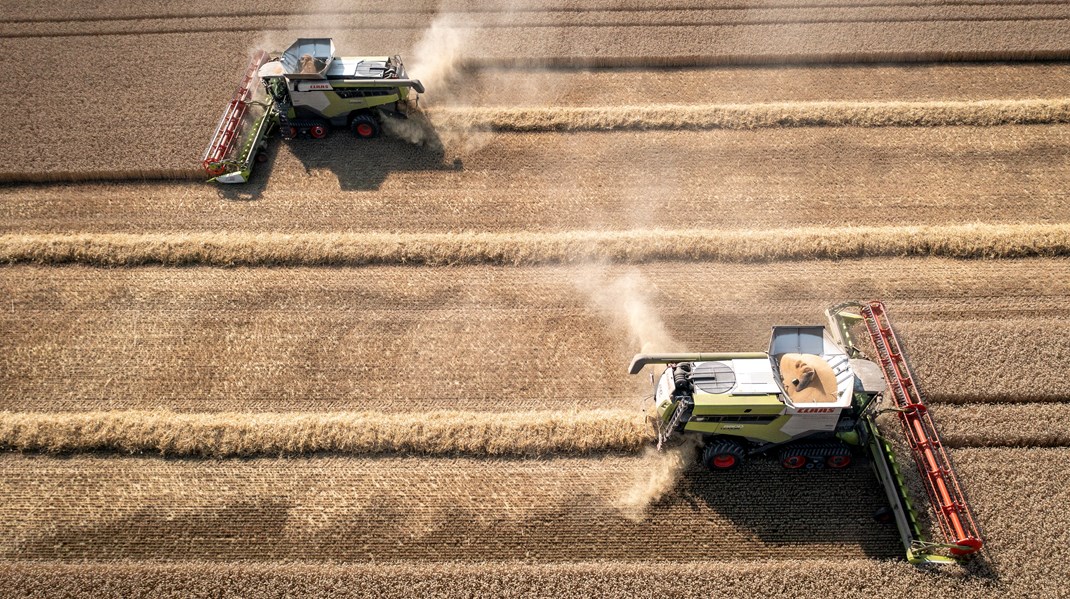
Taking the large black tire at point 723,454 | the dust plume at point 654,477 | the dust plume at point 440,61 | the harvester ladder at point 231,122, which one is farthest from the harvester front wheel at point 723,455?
the harvester ladder at point 231,122

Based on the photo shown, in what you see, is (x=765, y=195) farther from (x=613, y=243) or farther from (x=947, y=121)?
(x=947, y=121)

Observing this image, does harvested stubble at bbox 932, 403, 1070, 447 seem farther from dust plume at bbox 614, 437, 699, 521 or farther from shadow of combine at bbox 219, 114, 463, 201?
shadow of combine at bbox 219, 114, 463, 201

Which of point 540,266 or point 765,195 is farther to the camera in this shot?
point 765,195

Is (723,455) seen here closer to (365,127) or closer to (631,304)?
(631,304)

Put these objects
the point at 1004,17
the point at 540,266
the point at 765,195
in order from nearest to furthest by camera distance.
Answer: the point at 540,266
the point at 765,195
the point at 1004,17

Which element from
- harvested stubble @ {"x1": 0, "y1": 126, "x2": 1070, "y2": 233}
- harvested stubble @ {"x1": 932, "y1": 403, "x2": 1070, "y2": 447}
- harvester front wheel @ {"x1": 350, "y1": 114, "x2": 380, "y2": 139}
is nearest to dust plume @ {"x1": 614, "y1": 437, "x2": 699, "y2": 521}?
harvested stubble @ {"x1": 932, "y1": 403, "x2": 1070, "y2": 447}

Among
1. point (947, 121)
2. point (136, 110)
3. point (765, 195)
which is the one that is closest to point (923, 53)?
point (947, 121)
